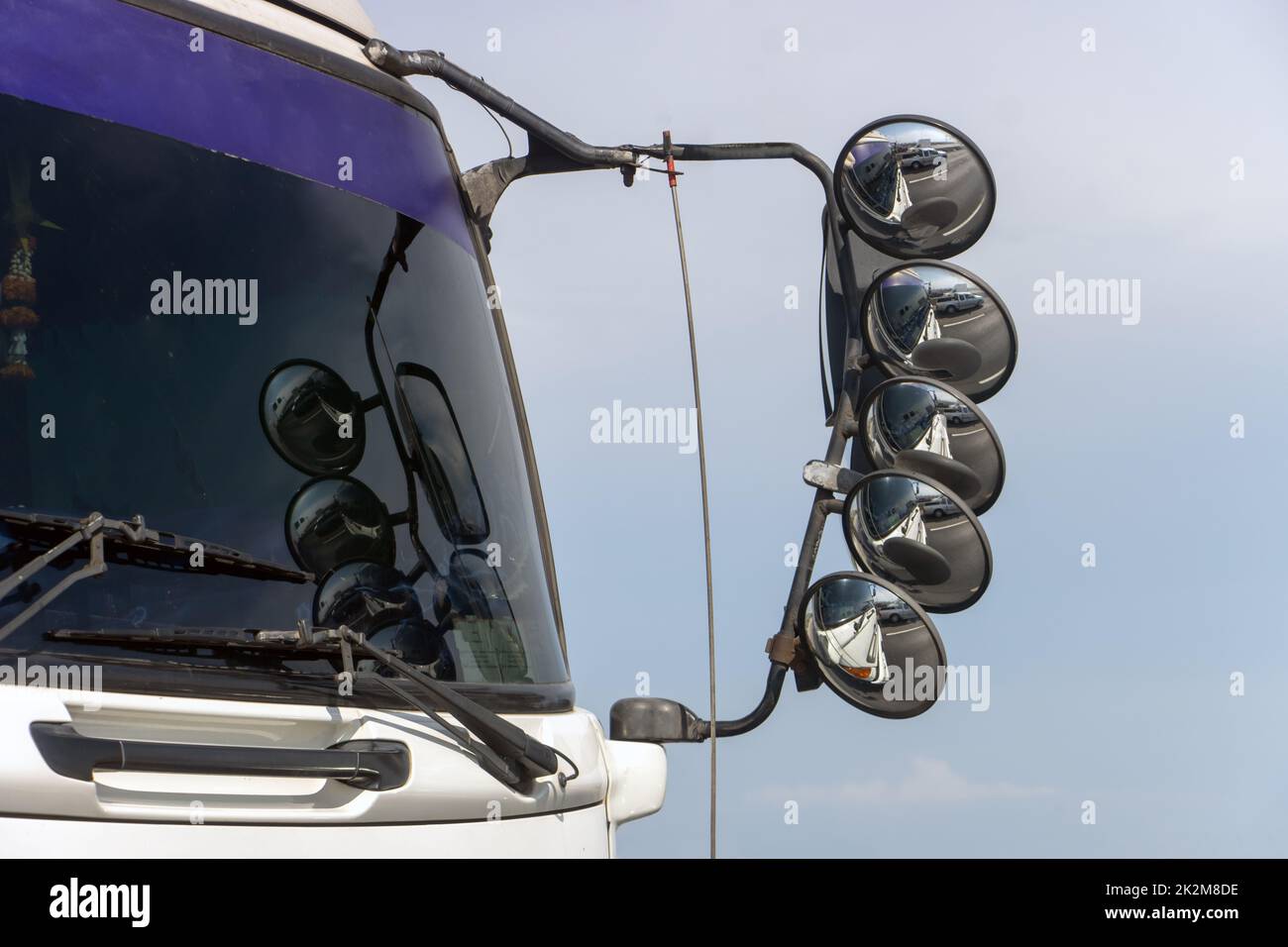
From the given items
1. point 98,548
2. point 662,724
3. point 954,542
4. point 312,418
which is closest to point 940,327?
point 954,542

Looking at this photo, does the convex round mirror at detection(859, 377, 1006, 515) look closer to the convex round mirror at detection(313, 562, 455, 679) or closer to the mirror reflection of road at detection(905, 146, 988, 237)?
the mirror reflection of road at detection(905, 146, 988, 237)

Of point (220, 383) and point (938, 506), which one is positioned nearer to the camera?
point (220, 383)

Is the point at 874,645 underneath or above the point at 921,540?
underneath

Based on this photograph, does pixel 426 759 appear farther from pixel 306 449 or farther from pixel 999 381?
pixel 999 381

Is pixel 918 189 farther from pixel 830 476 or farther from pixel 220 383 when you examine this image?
pixel 220 383

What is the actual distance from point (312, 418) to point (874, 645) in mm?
1130

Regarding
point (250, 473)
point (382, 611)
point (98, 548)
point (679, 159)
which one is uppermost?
point (679, 159)

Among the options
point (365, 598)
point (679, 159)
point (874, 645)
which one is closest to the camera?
point (365, 598)

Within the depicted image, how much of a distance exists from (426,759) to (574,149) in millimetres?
1529

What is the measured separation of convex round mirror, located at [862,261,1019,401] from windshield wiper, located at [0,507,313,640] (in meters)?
1.48

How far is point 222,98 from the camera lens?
2.87 metres

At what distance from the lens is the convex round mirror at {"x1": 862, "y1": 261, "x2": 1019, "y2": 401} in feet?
11.0

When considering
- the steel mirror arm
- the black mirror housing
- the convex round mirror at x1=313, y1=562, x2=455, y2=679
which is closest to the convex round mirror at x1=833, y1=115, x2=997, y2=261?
the steel mirror arm

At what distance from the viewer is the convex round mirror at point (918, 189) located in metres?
3.35
